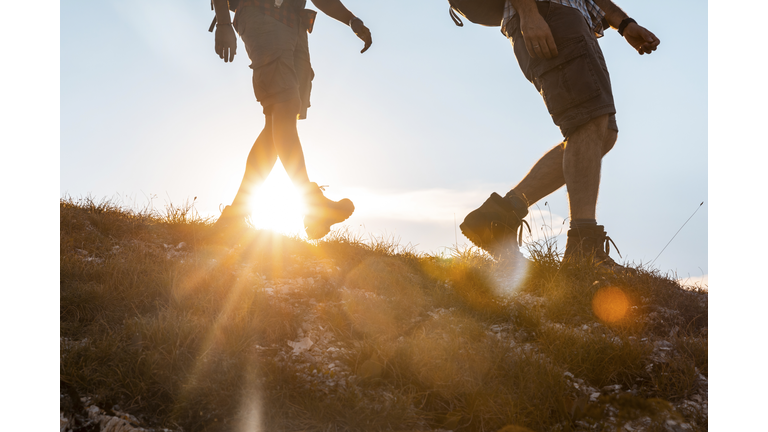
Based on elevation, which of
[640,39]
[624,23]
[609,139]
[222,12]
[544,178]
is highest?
[222,12]

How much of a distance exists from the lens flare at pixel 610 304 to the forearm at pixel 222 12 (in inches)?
119

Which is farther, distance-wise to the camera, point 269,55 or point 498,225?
point 269,55

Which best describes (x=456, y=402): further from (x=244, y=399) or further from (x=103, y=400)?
(x=103, y=400)

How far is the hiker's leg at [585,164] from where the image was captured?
2.60 metres

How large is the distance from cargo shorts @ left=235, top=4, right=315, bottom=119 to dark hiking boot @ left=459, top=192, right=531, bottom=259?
4.95ft

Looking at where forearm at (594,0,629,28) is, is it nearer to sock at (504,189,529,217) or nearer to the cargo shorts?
sock at (504,189,529,217)

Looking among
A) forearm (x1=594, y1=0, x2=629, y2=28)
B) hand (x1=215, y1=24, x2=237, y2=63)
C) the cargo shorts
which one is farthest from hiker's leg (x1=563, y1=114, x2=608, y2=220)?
hand (x1=215, y1=24, x2=237, y2=63)

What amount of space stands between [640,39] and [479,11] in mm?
1000

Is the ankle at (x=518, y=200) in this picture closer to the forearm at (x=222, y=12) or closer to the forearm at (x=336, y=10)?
the forearm at (x=336, y=10)

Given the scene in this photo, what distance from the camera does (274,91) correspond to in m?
3.07

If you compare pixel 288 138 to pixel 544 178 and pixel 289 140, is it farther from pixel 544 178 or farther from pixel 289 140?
pixel 544 178

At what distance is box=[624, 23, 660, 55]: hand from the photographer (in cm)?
257

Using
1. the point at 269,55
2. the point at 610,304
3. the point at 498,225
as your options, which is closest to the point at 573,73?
the point at 498,225

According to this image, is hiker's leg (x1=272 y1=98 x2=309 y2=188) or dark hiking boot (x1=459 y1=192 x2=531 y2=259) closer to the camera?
dark hiking boot (x1=459 y1=192 x2=531 y2=259)
